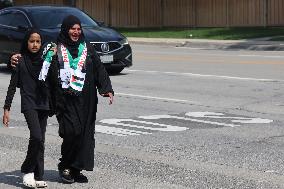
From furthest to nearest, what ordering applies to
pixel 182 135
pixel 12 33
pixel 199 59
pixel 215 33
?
pixel 215 33
pixel 199 59
pixel 12 33
pixel 182 135

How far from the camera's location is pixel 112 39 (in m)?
17.5

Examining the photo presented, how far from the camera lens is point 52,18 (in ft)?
58.5

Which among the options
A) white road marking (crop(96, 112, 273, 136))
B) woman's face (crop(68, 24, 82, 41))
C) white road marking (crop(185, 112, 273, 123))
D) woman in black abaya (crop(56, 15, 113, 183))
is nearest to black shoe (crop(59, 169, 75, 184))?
woman in black abaya (crop(56, 15, 113, 183))

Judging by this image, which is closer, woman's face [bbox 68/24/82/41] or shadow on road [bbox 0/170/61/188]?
woman's face [bbox 68/24/82/41]

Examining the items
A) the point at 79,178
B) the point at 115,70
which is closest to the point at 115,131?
the point at 79,178

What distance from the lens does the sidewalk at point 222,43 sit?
2750 cm

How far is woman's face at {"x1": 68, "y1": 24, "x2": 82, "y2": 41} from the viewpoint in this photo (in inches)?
274

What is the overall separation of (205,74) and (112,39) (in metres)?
2.24

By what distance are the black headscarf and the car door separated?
1098 centimetres

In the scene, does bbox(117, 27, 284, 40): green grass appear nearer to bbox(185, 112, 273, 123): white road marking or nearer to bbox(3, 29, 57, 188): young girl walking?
bbox(185, 112, 273, 123): white road marking

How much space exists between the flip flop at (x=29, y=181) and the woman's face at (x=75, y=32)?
1.29 metres

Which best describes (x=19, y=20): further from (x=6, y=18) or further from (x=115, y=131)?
(x=115, y=131)

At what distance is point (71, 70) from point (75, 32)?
0.35 m

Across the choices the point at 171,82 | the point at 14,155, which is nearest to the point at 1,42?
the point at 171,82
